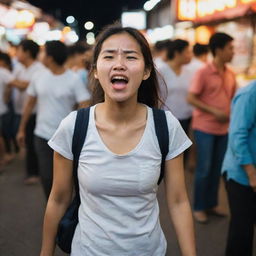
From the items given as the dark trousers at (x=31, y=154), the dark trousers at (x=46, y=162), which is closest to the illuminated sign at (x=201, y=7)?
the dark trousers at (x=31, y=154)

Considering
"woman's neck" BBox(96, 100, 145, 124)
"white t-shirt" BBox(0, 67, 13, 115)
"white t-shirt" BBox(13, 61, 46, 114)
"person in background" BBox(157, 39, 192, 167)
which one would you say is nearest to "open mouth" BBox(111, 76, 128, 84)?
"woman's neck" BBox(96, 100, 145, 124)

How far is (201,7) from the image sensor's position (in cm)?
1081

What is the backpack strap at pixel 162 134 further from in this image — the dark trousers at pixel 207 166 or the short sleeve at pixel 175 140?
the dark trousers at pixel 207 166

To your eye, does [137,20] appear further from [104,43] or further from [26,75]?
[104,43]

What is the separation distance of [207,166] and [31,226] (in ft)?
6.73

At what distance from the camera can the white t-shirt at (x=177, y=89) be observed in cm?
582

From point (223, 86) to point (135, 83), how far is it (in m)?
2.92

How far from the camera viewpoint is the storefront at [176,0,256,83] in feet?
27.3

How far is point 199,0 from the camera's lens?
10945 mm

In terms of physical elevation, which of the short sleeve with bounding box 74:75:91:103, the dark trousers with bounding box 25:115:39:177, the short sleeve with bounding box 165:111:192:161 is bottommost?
the dark trousers with bounding box 25:115:39:177

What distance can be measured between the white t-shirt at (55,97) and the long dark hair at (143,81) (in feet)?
6.72

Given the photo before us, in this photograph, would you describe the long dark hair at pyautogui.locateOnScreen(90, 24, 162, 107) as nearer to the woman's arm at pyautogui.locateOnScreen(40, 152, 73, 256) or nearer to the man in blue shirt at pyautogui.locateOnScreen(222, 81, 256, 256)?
the woman's arm at pyautogui.locateOnScreen(40, 152, 73, 256)

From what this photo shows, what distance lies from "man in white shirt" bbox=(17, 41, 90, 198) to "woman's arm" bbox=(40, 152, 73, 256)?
2262 millimetres

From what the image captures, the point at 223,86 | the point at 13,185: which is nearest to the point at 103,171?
the point at 223,86
